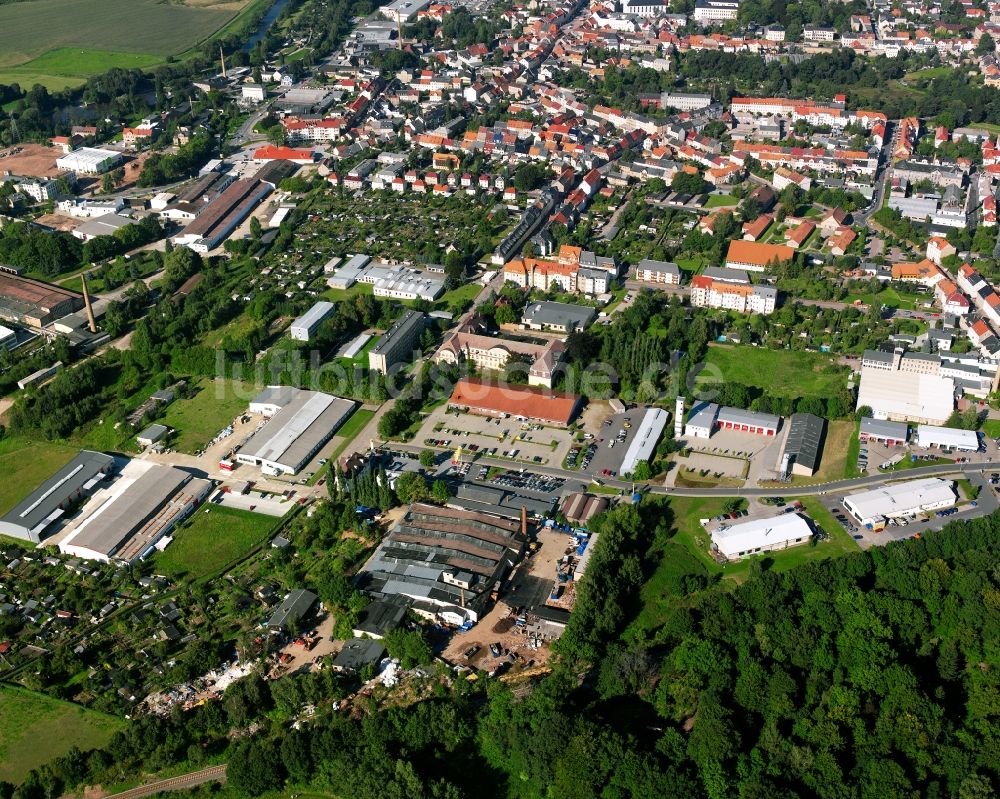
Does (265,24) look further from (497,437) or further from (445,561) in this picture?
(445,561)

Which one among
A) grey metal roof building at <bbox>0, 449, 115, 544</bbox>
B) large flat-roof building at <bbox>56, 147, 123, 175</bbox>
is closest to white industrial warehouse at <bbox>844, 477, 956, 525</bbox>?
grey metal roof building at <bbox>0, 449, 115, 544</bbox>

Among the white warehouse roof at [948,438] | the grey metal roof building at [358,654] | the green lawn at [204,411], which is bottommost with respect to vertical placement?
the grey metal roof building at [358,654]

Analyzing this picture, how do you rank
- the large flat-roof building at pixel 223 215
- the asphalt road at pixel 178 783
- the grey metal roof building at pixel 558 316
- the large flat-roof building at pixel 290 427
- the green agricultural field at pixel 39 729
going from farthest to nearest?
the large flat-roof building at pixel 223 215 < the grey metal roof building at pixel 558 316 < the large flat-roof building at pixel 290 427 < the green agricultural field at pixel 39 729 < the asphalt road at pixel 178 783

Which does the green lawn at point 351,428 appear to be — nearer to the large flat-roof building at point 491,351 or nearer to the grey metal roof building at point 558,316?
the large flat-roof building at point 491,351

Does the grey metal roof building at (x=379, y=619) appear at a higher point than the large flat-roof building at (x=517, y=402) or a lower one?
lower

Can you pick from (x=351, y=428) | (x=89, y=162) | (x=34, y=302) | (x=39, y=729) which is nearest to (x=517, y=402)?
(x=351, y=428)

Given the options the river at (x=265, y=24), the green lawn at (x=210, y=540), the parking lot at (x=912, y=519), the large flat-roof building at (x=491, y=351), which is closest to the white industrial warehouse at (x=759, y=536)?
the parking lot at (x=912, y=519)
